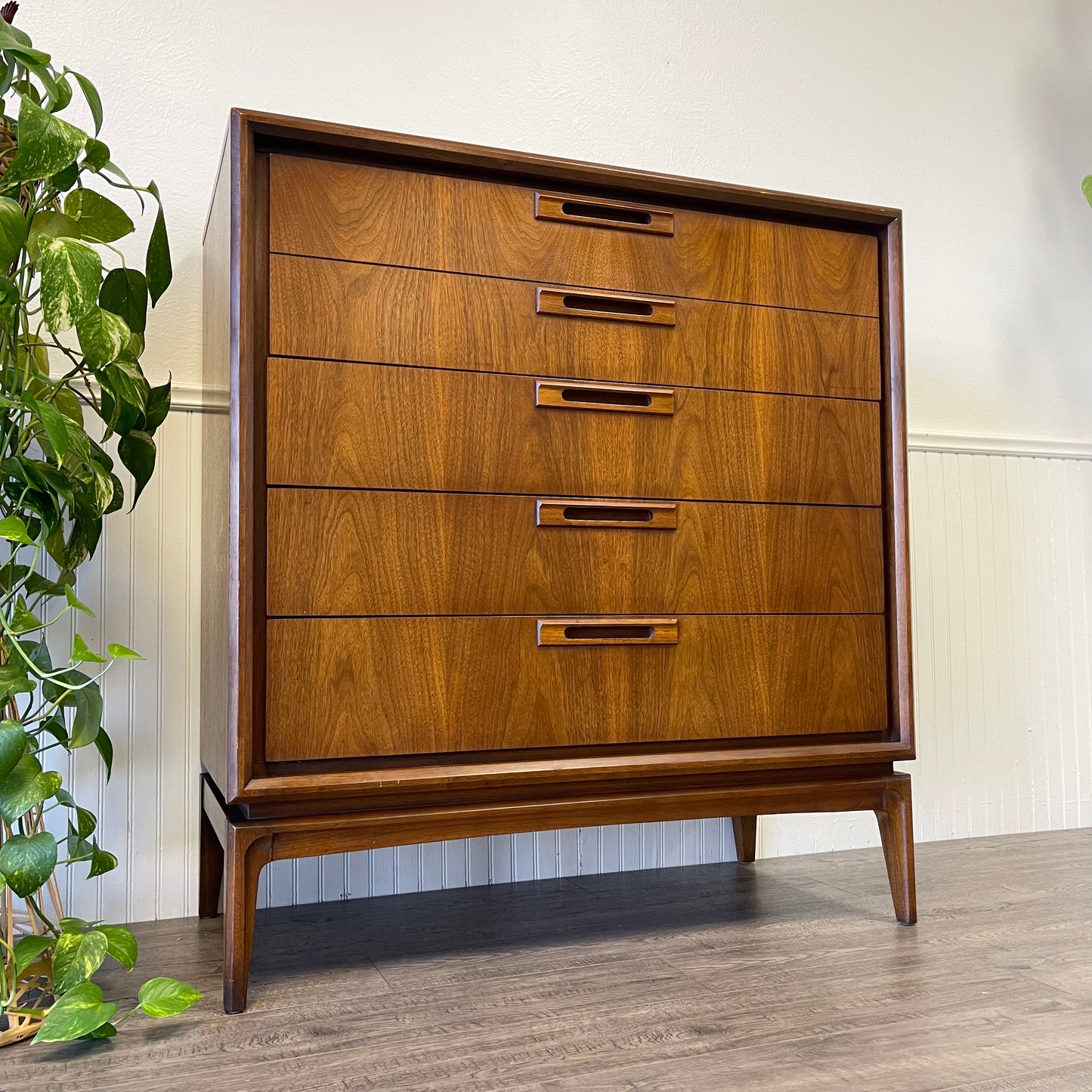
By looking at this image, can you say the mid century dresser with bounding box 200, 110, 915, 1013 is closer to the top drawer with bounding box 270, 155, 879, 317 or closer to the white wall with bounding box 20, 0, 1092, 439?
the top drawer with bounding box 270, 155, 879, 317

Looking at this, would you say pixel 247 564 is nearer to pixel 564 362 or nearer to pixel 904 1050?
pixel 564 362

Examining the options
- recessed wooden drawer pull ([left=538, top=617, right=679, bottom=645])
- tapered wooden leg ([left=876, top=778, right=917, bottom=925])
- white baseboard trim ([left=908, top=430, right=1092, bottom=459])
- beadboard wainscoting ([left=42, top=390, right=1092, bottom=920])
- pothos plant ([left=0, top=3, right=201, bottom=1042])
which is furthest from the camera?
white baseboard trim ([left=908, top=430, right=1092, bottom=459])

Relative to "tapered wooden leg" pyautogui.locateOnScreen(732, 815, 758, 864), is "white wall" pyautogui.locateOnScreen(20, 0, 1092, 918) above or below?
above

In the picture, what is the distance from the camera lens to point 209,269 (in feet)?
4.98

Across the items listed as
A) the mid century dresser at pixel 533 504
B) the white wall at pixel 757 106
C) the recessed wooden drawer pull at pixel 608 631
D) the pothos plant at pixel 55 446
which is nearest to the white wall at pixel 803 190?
the white wall at pixel 757 106

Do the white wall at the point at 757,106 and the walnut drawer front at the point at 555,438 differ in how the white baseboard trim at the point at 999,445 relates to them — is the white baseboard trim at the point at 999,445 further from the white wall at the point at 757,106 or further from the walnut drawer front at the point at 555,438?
the walnut drawer front at the point at 555,438

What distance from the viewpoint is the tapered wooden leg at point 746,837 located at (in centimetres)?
189

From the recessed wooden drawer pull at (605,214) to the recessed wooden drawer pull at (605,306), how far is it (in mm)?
94

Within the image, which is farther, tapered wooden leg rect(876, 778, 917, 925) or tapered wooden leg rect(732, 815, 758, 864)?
tapered wooden leg rect(732, 815, 758, 864)

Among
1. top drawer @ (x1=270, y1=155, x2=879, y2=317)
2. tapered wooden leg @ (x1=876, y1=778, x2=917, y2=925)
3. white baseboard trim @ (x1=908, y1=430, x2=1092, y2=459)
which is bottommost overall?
tapered wooden leg @ (x1=876, y1=778, x2=917, y2=925)

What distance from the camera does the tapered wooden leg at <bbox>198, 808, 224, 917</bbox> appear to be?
5.00 ft

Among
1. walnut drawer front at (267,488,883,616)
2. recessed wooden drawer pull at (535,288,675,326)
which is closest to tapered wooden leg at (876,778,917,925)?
walnut drawer front at (267,488,883,616)

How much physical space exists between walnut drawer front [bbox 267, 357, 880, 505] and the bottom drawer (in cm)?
18

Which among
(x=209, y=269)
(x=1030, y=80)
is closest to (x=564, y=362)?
(x=209, y=269)
